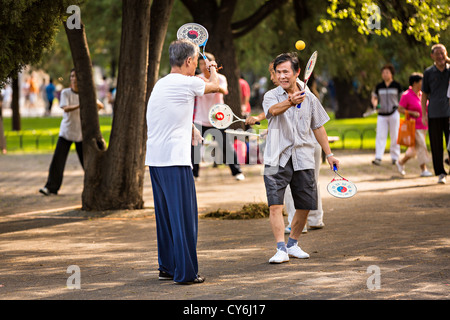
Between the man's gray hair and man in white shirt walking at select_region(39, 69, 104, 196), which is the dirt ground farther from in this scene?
the man's gray hair

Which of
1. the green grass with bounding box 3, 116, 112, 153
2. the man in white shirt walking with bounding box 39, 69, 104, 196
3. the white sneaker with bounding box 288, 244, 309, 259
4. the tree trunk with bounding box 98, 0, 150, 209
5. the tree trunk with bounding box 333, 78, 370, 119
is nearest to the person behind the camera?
the white sneaker with bounding box 288, 244, 309, 259

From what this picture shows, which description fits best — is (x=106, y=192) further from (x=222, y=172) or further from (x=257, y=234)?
Answer: (x=222, y=172)

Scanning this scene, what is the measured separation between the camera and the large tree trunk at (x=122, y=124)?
1162cm

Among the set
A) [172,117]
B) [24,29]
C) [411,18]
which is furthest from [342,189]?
[411,18]

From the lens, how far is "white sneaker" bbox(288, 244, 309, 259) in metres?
8.20

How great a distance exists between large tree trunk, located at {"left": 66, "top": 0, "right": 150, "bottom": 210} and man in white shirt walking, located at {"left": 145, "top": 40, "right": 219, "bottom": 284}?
15.1 ft

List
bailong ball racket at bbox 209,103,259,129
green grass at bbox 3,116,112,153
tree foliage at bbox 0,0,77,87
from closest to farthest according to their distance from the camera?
bailong ball racket at bbox 209,103,259,129 → tree foliage at bbox 0,0,77,87 → green grass at bbox 3,116,112,153

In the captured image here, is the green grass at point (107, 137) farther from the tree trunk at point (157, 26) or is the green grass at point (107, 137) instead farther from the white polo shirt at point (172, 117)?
the white polo shirt at point (172, 117)

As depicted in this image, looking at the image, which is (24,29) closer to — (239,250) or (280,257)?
(239,250)

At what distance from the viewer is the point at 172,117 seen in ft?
23.1

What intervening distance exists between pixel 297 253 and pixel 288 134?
116cm

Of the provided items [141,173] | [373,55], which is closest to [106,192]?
[141,173]

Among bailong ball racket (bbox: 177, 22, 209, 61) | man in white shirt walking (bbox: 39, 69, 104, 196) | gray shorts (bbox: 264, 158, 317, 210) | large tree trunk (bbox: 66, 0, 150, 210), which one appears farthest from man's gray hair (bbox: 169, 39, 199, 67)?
man in white shirt walking (bbox: 39, 69, 104, 196)

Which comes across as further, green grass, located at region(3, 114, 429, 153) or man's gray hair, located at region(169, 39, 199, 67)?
green grass, located at region(3, 114, 429, 153)
